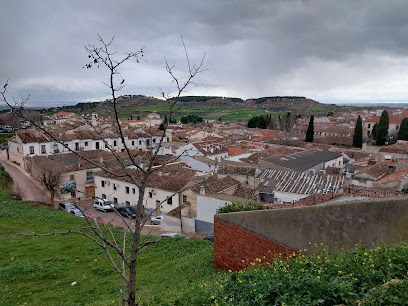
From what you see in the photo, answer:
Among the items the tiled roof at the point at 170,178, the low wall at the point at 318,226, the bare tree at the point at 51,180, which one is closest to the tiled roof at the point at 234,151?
the tiled roof at the point at 170,178

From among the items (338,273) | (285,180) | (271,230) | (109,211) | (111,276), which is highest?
(338,273)

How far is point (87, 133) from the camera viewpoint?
46156 mm

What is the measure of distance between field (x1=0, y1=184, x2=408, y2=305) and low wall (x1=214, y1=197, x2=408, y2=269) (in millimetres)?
558

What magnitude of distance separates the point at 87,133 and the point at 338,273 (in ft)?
150

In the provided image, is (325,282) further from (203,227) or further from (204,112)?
(204,112)

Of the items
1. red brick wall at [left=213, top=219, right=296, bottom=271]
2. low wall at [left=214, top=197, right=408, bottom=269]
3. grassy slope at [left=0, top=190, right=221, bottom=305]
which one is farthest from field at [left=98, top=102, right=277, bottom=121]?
grassy slope at [left=0, top=190, right=221, bottom=305]

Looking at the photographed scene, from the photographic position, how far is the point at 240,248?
8836 millimetres

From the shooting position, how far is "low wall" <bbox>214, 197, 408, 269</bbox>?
6824 mm

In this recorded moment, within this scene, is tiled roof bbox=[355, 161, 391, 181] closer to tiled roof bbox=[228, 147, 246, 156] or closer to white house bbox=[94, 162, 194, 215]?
white house bbox=[94, 162, 194, 215]

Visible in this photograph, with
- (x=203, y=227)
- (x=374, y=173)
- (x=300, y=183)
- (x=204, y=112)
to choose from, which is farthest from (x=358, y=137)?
(x=204, y=112)

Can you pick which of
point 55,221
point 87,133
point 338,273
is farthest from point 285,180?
point 87,133

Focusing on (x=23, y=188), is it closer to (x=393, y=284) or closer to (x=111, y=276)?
(x=111, y=276)

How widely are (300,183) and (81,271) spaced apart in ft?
47.0

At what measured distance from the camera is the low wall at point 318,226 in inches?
Answer: 269
